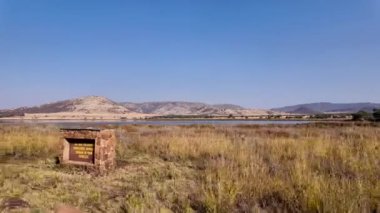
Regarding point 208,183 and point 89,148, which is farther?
point 89,148

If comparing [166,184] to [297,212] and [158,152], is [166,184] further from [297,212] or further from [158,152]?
[158,152]

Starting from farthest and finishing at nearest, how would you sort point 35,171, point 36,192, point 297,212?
point 35,171
point 36,192
point 297,212

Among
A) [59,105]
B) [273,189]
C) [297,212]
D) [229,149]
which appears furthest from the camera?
[59,105]

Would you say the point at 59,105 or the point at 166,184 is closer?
the point at 166,184

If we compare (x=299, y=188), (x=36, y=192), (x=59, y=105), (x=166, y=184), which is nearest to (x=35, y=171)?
(x=36, y=192)

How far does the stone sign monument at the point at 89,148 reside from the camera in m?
8.86

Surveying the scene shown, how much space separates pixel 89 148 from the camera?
9.21 m

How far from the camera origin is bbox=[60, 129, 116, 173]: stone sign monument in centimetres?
886

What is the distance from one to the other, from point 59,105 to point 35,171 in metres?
137

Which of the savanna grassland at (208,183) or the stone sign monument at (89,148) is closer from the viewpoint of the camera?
the savanna grassland at (208,183)

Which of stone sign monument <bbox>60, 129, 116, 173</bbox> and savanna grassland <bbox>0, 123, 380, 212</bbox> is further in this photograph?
stone sign monument <bbox>60, 129, 116, 173</bbox>

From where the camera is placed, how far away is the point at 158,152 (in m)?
12.2

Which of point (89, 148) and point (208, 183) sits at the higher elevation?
point (89, 148)

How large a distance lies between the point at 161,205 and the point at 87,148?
4.41m
